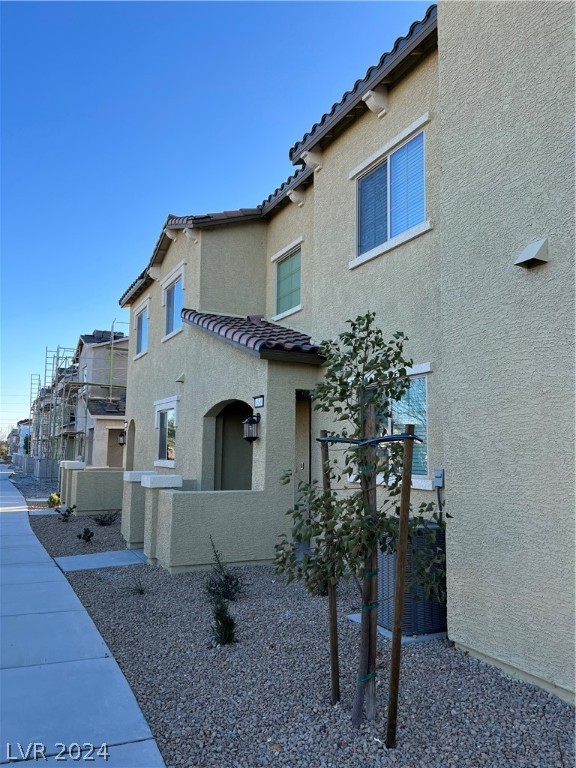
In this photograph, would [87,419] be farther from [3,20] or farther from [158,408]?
[3,20]

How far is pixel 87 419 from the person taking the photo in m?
29.5

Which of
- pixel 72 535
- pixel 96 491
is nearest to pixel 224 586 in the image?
pixel 72 535

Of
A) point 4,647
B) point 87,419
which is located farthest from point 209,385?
point 87,419

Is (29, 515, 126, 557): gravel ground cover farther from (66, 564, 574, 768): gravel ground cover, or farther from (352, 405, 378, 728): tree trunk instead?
(352, 405, 378, 728): tree trunk

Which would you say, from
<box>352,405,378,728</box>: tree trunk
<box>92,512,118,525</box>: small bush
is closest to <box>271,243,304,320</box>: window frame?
<box>92,512,118,525</box>: small bush

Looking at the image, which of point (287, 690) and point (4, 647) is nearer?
point (287, 690)

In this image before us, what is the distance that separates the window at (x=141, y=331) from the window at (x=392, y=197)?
407 inches

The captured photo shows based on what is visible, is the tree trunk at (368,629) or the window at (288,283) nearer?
the tree trunk at (368,629)

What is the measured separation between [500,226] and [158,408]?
1197 cm

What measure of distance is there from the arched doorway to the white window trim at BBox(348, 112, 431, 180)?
557cm

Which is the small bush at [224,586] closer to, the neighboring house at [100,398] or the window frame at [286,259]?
the window frame at [286,259]

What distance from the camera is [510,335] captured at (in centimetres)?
468

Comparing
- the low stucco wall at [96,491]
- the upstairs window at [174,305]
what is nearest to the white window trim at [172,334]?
the upstairs window at [174,305]

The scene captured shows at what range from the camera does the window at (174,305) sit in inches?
580
